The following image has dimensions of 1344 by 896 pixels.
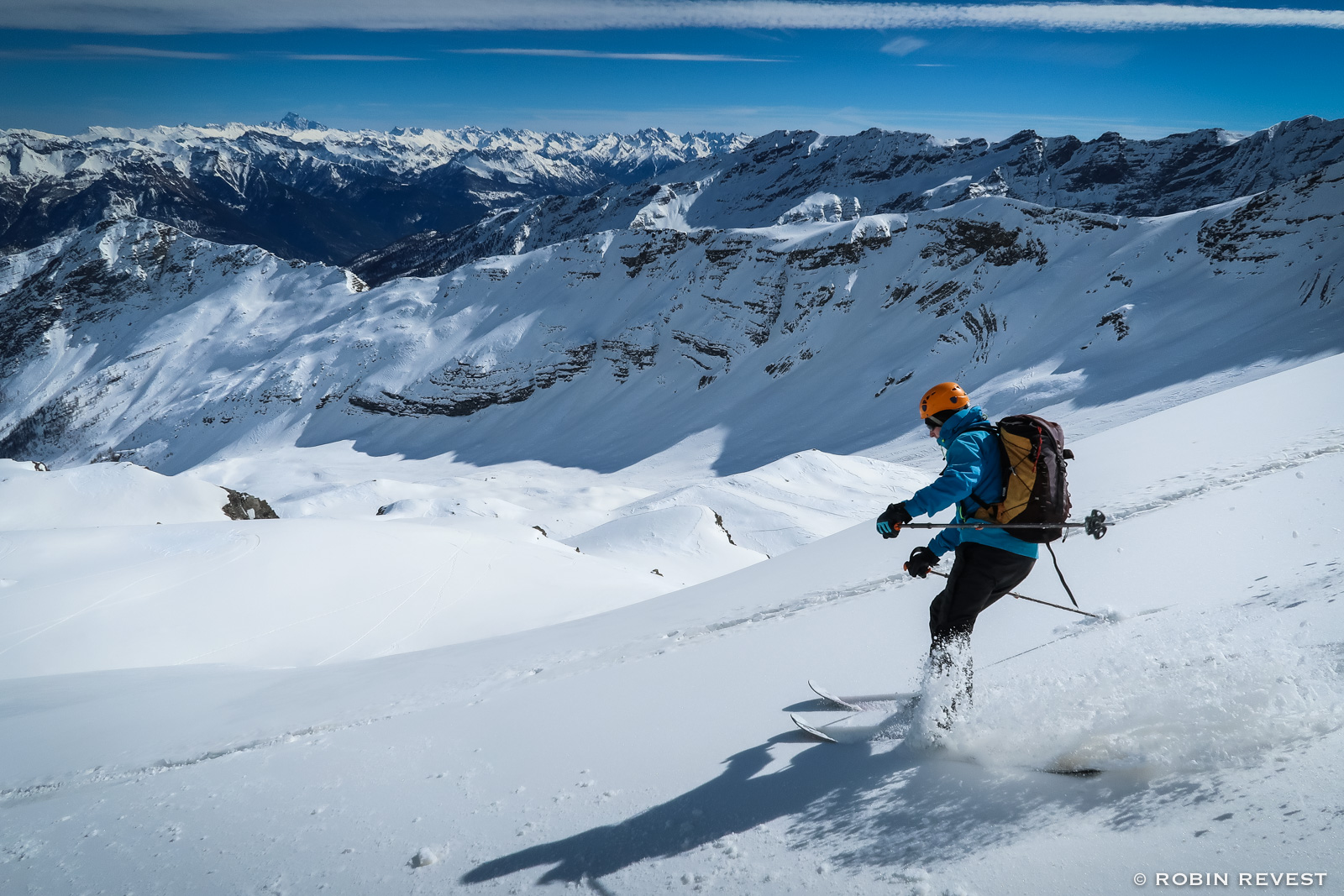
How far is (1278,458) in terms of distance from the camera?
23.1 ft

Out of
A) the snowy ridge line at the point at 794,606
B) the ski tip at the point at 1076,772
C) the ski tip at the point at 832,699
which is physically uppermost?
the snowy ridge line at the point at 794,606

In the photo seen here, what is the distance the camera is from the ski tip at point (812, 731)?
3.61m

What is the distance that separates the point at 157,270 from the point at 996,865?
17776cm

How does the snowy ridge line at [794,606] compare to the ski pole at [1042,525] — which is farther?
the snowy ridge line at [794,606]

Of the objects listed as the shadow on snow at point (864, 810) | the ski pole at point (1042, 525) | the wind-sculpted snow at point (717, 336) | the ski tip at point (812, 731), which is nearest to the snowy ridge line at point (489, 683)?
the ski tip at point (812, 731)

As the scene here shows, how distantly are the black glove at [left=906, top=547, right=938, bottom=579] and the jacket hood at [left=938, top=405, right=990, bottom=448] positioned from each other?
0.63m

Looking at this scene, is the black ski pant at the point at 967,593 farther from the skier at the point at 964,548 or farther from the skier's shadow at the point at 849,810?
the skier's shadow at the point at 849,810

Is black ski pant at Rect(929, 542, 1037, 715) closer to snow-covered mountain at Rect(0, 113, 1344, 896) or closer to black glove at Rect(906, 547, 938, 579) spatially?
black glove at Rect(906, 547, 938, 579)

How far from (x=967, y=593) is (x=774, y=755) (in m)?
1.37

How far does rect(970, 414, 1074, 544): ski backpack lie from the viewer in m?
3.59

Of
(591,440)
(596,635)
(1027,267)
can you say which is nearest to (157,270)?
(591,440)

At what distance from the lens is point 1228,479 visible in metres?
6.82

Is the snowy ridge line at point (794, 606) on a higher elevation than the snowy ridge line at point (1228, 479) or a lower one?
higher

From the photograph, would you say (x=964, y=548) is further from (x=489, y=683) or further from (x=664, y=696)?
(x=489, y=683)
